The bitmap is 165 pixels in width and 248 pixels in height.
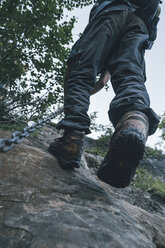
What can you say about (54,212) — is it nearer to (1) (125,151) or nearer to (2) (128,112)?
(1) (125,151)

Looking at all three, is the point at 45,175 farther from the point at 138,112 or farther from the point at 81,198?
the point at 138,112

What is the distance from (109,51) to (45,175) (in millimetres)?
1184

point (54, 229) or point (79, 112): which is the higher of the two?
point (79, 112)

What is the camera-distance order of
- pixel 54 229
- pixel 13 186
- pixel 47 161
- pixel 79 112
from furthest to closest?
pixel 47 161
pixel 79 112
pixel 13 186
pixel 54 229

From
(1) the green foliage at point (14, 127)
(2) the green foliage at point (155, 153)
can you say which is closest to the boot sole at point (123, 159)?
(1) the green foliage at point (14, 127)

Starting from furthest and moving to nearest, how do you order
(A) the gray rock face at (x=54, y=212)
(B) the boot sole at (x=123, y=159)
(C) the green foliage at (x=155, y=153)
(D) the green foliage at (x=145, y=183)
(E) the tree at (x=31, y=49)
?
1. (C) the green foliage at (x=155, y=153)
2. (D) the green foliage at (x=145, y=183)
3. (E) the tree at (x=31, y=49)
4. (B) the boot sole at (x=123, y=159)
5. (A) the gray rock face at (x=54, y=212)

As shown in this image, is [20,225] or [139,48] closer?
[20,225]

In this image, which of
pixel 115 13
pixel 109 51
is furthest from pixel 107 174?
pixel 115 13

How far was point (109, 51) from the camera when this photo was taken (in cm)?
169

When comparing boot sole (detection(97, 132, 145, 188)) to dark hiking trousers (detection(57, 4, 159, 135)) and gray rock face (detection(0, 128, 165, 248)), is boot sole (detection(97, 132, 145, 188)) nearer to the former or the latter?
gray rock face (detection(0, 128, 165, 248))

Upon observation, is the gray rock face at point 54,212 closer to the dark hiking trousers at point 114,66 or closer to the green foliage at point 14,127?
the dark hiking trousers at point 114,66

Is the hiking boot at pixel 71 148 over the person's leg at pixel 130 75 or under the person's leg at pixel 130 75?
under

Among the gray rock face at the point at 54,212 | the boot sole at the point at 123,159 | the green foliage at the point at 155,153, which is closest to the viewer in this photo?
the gray rock face at the point at 54,212

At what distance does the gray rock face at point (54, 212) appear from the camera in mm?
661
